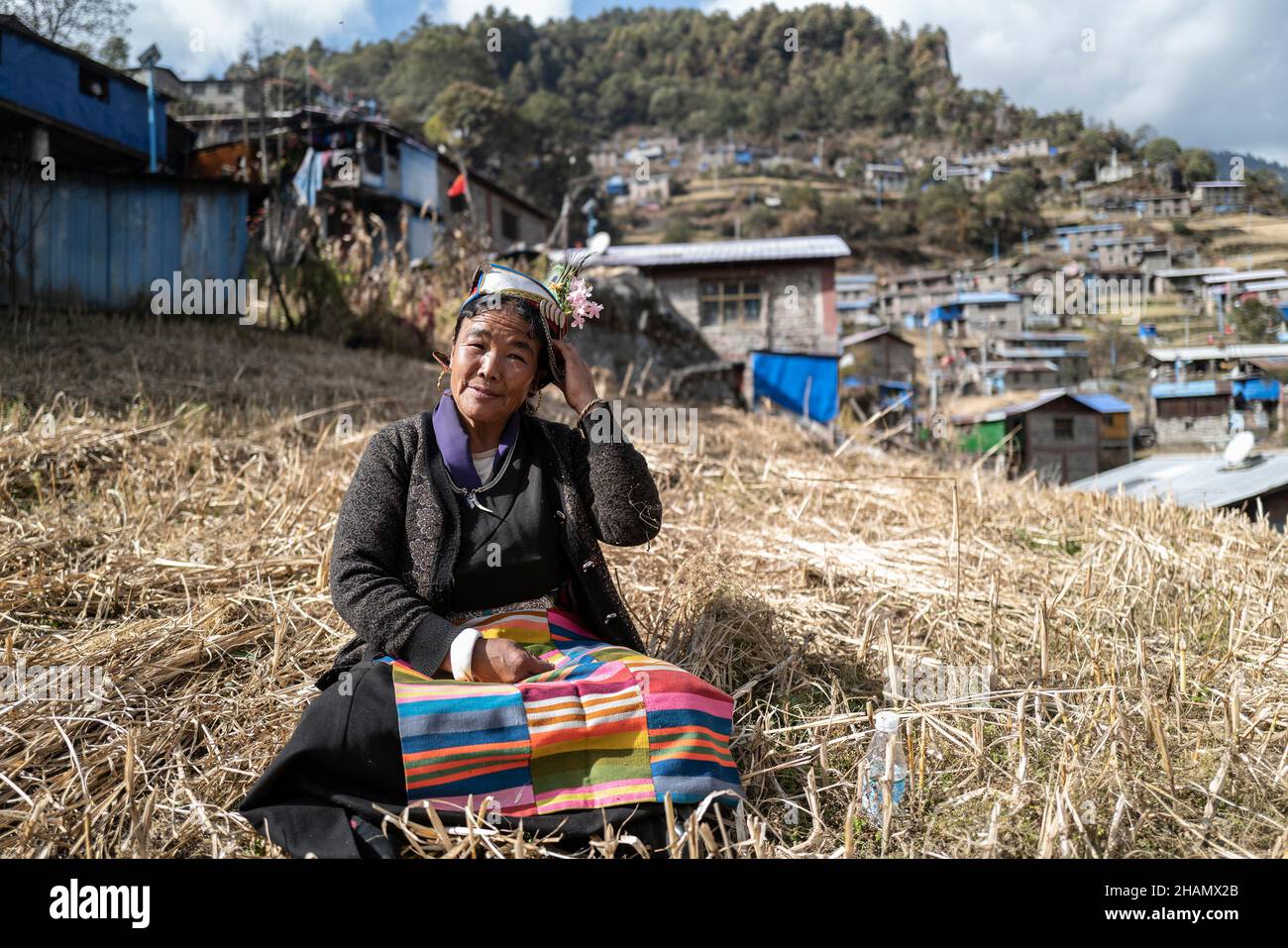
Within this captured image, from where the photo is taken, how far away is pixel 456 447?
2051 mm

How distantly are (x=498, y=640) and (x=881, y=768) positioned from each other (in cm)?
91

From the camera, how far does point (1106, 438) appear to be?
81.3ft

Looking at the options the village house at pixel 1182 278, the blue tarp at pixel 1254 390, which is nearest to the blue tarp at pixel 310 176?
the blue tarp at pixel 1254 390

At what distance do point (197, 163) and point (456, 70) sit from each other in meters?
51.4

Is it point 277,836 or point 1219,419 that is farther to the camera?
point 1219,419

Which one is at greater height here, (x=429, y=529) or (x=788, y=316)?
(x=788, y=316)

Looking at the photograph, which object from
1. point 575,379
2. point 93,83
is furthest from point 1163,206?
point 575,379

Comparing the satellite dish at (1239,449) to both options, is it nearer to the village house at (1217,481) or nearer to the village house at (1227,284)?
the village house at (1217,481)

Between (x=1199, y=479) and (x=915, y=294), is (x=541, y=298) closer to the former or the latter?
(x=1199, y=479)

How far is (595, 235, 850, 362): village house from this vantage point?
66.7ft

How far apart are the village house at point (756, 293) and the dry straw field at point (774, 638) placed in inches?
611

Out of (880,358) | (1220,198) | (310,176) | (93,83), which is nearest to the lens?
(93,83)

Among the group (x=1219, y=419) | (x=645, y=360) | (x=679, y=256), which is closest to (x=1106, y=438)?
(x=1219, y=419)
